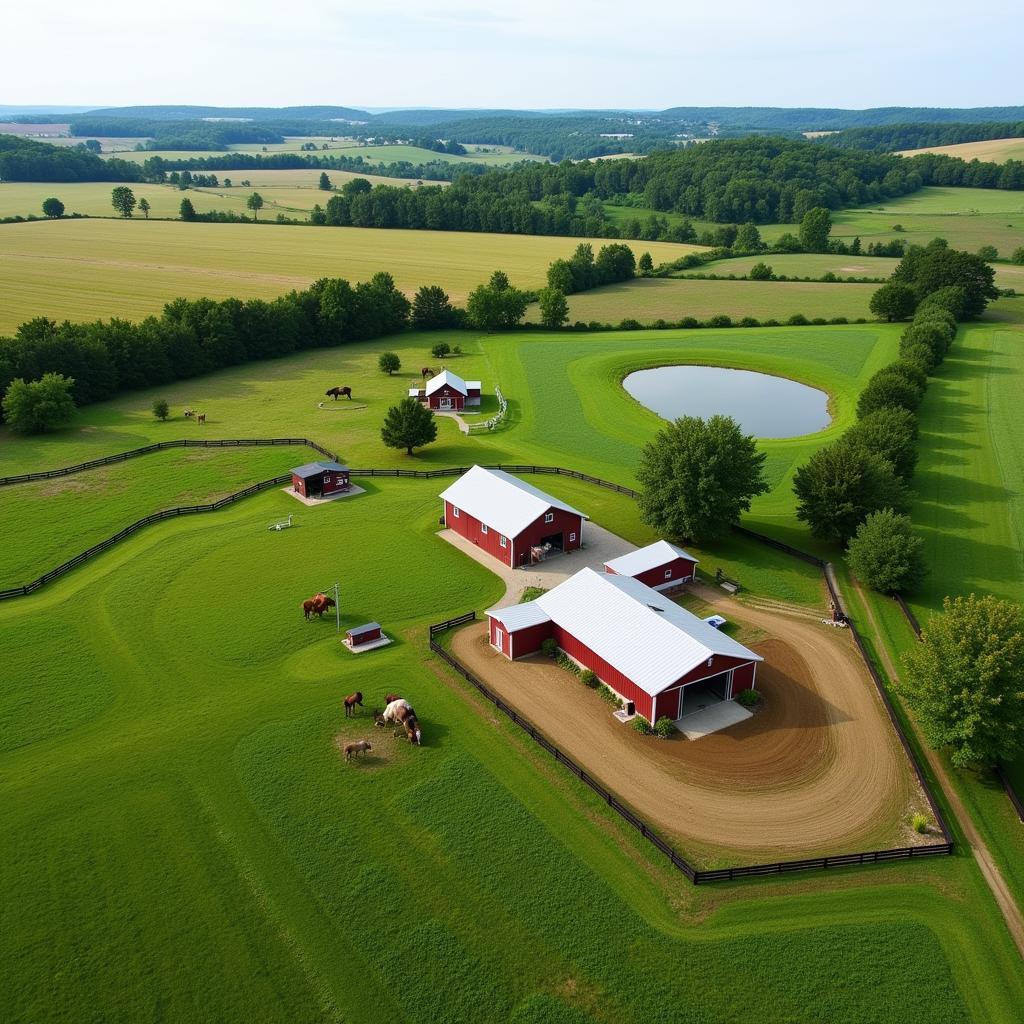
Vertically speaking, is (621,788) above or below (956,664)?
below

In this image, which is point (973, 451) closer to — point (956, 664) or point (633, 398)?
point (633, 398)

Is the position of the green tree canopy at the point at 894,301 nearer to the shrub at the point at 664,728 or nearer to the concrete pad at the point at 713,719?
the concrete pad at the point at 713,719

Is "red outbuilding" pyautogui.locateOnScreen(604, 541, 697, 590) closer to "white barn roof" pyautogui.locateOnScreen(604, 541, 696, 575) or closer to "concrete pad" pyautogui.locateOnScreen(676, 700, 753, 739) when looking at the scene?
"white barn roof" pyautogui.locateOnScreen(604, 541, 696, 575)

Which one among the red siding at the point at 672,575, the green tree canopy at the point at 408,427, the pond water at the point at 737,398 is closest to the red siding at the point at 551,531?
the red siding at the point at 672,575

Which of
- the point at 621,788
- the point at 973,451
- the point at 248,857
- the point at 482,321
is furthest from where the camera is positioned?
the point at 482,321

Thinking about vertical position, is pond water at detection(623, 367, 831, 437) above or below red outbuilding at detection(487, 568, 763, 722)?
below

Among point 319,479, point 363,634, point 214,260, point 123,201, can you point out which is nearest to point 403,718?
point 363,634

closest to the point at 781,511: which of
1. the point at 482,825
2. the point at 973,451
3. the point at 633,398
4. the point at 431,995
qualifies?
the point at 973,451

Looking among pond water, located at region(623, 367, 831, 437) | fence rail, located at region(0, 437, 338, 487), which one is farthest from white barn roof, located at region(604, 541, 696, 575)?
pond water, located at region(623, 367, 831, 437)
